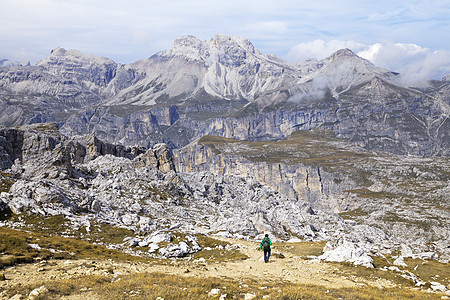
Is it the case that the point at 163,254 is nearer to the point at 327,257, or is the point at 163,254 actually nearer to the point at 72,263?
the point at 72,263

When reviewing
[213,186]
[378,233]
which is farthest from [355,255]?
[213,186]

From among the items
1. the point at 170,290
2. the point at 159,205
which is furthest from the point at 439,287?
the point at 159,205

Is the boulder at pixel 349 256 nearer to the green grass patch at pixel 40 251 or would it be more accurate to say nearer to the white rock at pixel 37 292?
the green grass patch at pixel 40 251

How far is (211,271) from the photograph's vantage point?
1353 inches

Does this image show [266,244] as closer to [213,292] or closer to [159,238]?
[213,292]

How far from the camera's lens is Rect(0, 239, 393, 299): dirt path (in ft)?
86.4

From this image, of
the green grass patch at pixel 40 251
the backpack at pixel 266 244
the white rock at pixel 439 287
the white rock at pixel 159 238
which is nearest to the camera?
the green grass patch at pixel 40 251

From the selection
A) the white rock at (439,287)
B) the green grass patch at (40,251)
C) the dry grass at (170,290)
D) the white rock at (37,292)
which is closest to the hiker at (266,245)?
the dry grass at (170,290)

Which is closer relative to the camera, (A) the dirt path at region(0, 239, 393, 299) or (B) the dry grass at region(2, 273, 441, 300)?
(B) the dry grass at region(2, 273, 441, 300)

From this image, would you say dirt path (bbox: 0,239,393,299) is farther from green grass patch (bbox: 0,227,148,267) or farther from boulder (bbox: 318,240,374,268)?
boulder (bbox: 318,240,374,268)

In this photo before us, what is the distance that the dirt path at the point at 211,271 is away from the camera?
26344 millimetres

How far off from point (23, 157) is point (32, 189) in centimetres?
9387

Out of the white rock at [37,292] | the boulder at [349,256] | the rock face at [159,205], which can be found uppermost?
the white rock at [37,292]

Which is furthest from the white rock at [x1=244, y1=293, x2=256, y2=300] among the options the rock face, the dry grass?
the rock face
